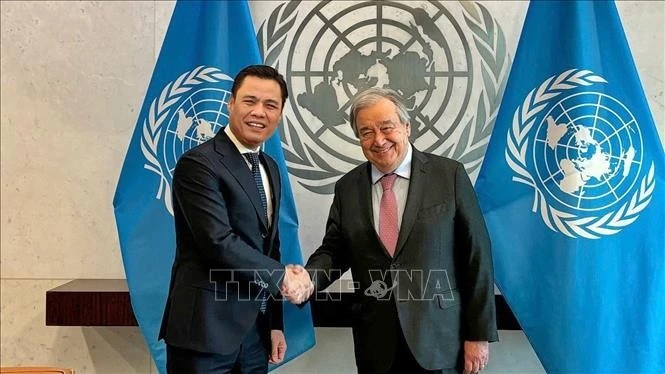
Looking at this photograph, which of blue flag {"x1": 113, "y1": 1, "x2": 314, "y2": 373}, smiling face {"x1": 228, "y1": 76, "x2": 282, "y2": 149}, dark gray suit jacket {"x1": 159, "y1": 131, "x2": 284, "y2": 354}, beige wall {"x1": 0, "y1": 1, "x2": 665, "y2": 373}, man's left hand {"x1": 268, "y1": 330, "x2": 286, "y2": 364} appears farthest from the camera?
beige wall {"x1": 0, "y1": 1, "x2": 665, "y2": 373}

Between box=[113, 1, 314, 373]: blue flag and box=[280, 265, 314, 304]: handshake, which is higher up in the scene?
box=[113, 1, 314, 373]: blue flag

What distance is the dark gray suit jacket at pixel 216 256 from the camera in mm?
1593

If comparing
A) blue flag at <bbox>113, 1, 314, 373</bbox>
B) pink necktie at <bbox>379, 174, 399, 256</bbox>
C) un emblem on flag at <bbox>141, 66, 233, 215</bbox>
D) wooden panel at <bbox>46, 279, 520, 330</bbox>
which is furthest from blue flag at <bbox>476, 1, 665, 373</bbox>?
wooden panel at <bbox>46, 279, 520, 330</bbox>

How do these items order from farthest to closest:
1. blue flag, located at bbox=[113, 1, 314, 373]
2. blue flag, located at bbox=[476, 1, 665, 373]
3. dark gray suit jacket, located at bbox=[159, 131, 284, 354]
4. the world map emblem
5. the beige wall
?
the beige wall → the world map emblem → blue flag, located at bbox=[113, 1, 314, 373] → blue flag, located at bbox=[476, 1, 665, 373] → dark gray suit jacket, located at bbox=[159, 131, 284, 354]

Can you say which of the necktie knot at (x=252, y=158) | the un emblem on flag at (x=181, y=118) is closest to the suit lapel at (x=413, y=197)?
the necktie knot at (x=252, y=158)

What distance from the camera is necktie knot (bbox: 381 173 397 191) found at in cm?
178

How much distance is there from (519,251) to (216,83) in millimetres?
1302

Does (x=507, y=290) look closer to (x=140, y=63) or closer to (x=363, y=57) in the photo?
(x=363, y=57)

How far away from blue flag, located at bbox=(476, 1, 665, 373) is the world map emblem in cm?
29

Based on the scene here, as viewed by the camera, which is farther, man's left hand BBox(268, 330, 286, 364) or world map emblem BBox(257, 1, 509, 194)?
world map emblem BBox(257, 1, 509, 194)

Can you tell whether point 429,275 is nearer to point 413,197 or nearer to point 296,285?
point 413,197

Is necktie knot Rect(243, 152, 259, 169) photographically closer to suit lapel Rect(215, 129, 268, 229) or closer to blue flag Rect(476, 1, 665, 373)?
suit lapel Rect(215, 129, 268, 229)

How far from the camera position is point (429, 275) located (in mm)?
1677

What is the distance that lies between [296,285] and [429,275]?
15.8 inches
